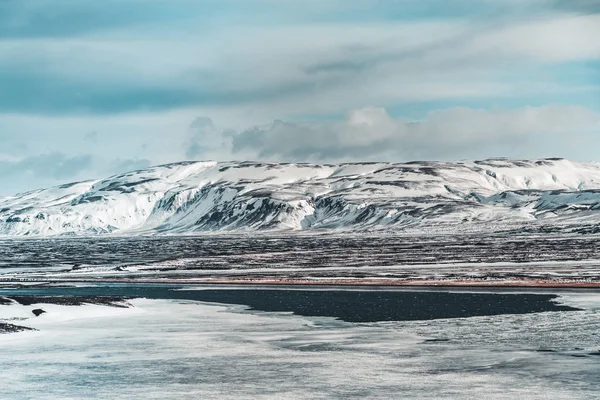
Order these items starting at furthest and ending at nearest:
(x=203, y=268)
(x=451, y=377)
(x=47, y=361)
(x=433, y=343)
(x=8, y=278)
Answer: (x=203, y=268)
(x=8, y=278)
(x=433, y=343)
(x=47, y=361)
(x=451, y=377)

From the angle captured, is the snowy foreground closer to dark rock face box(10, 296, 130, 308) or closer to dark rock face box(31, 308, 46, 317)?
dark rock face box(31, 308, 46, 317)

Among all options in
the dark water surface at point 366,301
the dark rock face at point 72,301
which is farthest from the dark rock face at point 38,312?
the dark water surface at point 366,301

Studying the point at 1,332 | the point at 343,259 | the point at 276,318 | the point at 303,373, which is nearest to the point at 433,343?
the point at 303,373

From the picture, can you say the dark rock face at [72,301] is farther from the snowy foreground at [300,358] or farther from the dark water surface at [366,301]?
the snowy foreground at [300,358]

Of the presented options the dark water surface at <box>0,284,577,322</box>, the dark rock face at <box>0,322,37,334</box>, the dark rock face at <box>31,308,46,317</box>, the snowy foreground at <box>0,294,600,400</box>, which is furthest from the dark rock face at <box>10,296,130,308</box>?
the dark rock face at <box>0,322,37,334</box>

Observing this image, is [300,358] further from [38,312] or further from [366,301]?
[366,301]

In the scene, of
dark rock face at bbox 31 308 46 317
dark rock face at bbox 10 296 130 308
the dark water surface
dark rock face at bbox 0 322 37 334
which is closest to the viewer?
dark rock face at bbox 0 322 37 334

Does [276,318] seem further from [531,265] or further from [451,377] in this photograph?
[531,265]
